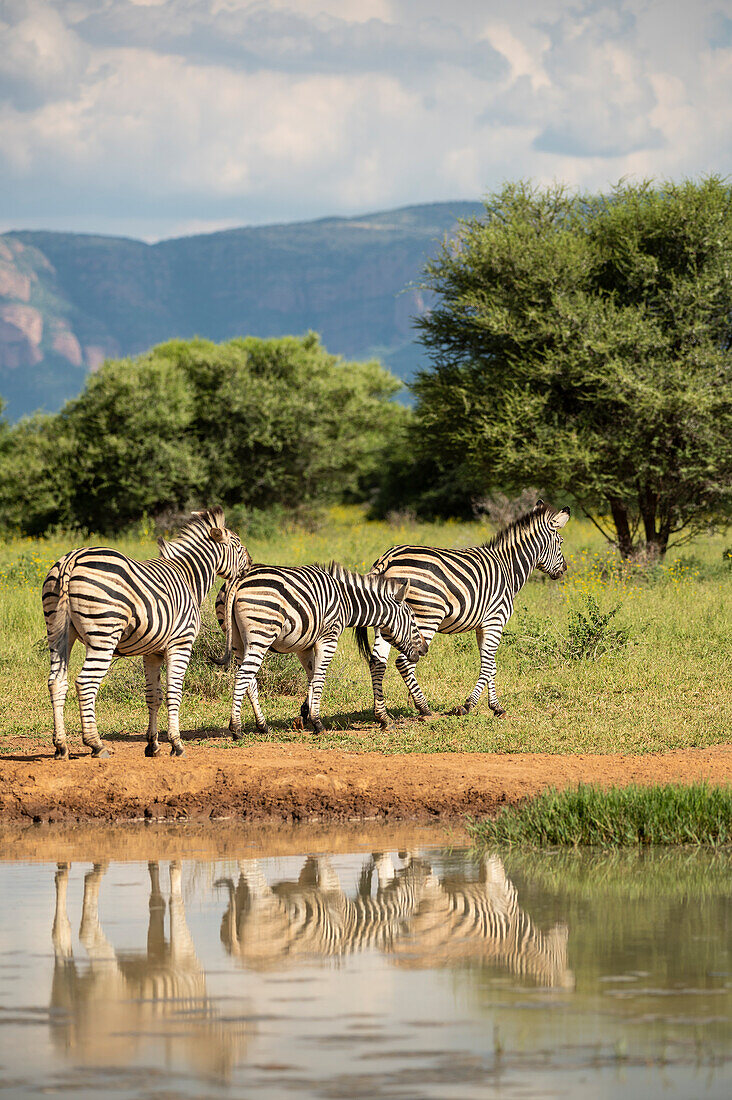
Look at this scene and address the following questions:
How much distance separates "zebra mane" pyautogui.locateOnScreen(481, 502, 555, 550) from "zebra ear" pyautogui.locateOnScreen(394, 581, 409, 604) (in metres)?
1.28

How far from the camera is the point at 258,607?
1141cm

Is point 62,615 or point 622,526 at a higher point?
point 622,526

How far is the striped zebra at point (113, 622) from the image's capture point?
10.1 meters

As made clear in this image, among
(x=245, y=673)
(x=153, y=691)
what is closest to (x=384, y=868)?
(x=153, y=691)

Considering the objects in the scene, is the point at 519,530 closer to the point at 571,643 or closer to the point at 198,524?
the point at 571,643

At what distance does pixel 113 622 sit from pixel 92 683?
A: 55cm

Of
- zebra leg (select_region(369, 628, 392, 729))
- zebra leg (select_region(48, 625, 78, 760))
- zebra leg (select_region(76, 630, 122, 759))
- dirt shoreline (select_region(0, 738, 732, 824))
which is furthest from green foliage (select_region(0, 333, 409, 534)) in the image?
dirt shoreline (select_region(0, 738, 732, 824))

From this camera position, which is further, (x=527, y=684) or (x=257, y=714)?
(x=527, y=684)

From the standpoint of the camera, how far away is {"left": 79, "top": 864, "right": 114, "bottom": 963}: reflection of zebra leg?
19.7ft

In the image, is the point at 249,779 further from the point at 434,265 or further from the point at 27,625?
the point at 434,265

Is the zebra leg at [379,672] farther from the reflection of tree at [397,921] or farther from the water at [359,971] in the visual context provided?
the reflection of tree at [397,921]

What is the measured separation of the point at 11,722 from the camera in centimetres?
1219

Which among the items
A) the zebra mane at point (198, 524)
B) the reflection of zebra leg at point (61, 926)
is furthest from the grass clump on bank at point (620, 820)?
the zebra mane at point (198, 524)

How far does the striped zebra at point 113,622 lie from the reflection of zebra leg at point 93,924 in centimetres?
261
